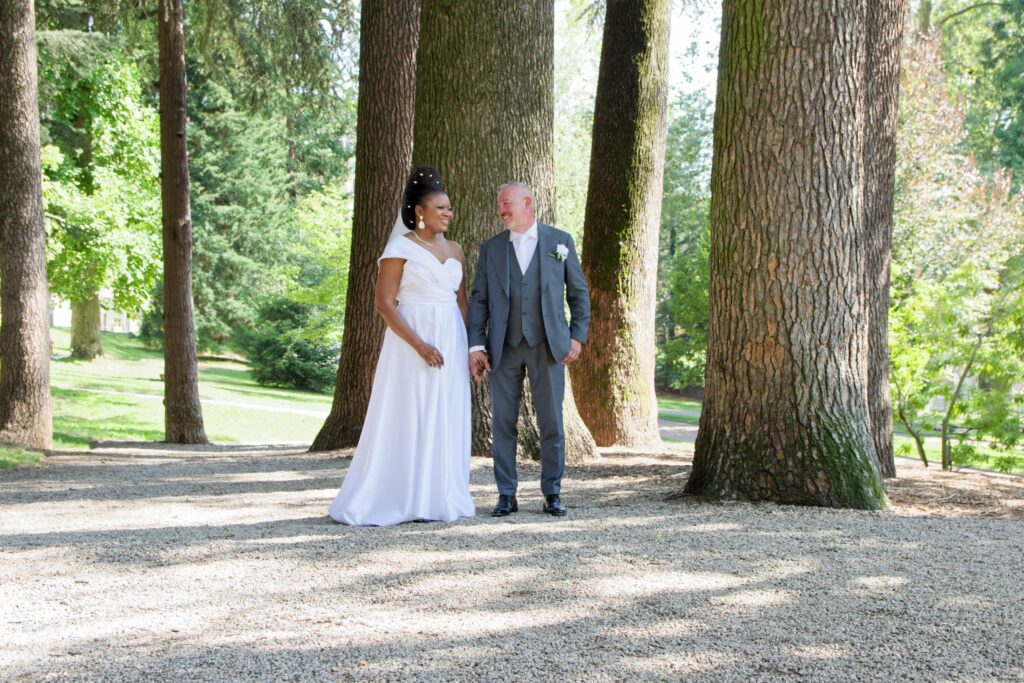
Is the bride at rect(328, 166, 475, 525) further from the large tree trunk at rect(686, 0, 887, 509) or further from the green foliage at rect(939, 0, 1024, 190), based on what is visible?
the green foliage at rect(939, 0, 1024, 190)

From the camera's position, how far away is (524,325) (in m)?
6.29

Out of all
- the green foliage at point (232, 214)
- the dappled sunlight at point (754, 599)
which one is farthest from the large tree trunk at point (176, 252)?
the green foliage at point (232, 214)

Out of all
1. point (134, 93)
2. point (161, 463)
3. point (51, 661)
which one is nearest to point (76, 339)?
point (134, 93)

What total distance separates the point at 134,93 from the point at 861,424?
24895mm

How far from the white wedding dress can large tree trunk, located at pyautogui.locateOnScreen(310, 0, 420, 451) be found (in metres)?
4.31

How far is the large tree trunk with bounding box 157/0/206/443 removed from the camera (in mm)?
15766

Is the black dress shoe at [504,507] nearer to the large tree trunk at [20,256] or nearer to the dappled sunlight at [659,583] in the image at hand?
the dappled sunlight at [659,583]

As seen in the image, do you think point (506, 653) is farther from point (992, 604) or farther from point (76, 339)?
point (76, 339)

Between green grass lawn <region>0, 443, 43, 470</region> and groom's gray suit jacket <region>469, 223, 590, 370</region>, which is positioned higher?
groom's gray suit jacket <region>469, 223, 590, 370</region>

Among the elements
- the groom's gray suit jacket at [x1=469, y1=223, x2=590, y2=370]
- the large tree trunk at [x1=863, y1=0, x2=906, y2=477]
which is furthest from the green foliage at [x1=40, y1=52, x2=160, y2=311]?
the groom's gray suit jacket at [x1=469, y1=223, x2=590, y2=370]

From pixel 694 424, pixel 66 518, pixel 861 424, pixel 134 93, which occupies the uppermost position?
pixel 134 93

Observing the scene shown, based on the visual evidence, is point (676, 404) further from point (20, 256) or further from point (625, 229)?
point (20, 256)

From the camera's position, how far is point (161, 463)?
10.6 m

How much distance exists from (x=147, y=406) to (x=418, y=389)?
19245 mm
